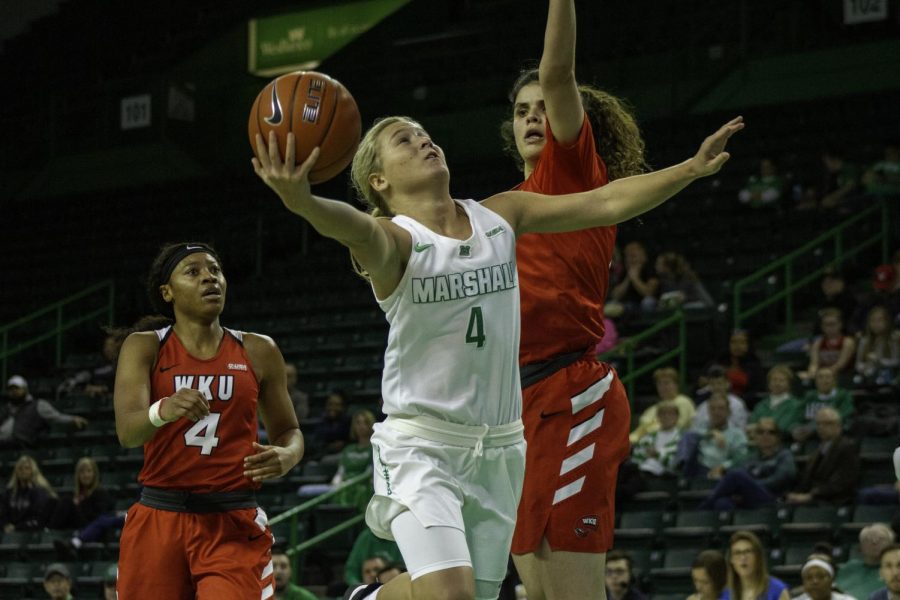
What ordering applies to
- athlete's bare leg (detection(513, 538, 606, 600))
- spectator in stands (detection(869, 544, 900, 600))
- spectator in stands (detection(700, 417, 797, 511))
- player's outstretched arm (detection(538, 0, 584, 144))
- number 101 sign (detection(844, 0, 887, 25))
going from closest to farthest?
player's outstretched arm (detection(538, 0, 584, 144)) → athlete's bare leg (detection(513, 538, 606, 600)) → spectator in stands (detection(869, 544, 900, 600)) → spectator in stands (detection(700, 417, 797, 511)) → number 101 sign (detection(844, 0, 887, 25))

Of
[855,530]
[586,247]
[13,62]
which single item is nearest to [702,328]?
[855,530]

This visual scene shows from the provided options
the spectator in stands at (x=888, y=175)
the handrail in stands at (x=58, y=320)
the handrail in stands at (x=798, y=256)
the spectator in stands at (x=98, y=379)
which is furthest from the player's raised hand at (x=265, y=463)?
the handrail in stands at (x=58, y=320)

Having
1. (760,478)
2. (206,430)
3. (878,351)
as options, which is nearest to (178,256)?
(206,430)

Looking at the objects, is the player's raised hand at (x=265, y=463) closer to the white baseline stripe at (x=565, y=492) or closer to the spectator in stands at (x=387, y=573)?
the white baseline stripe at (x=565, y=492)

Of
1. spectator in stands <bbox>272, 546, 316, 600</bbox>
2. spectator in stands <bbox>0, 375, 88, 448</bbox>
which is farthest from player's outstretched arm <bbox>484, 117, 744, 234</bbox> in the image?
spectator in stands <bbox>0, 375, 88, 448</bbox>

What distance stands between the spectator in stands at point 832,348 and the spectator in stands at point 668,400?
3.70 ft

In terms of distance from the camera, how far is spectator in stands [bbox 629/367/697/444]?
1148cm

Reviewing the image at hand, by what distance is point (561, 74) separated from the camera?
4676 millimetres

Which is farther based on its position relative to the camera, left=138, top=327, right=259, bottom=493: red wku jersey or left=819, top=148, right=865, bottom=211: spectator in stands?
left=819, top=148, right=865, bottom=211: spectator in stands

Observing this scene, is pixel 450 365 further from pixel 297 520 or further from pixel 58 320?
pixel 58 320

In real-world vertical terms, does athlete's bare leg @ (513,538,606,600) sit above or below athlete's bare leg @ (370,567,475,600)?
below

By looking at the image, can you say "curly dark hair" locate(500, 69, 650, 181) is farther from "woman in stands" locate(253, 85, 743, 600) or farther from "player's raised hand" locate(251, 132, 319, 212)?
"player's raised hand" locate(251, 132, 319, 212)

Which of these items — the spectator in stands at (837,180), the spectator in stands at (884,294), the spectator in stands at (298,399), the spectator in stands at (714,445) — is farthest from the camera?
the spectator in stands at (837,180)

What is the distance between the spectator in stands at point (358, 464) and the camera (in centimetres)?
1210
